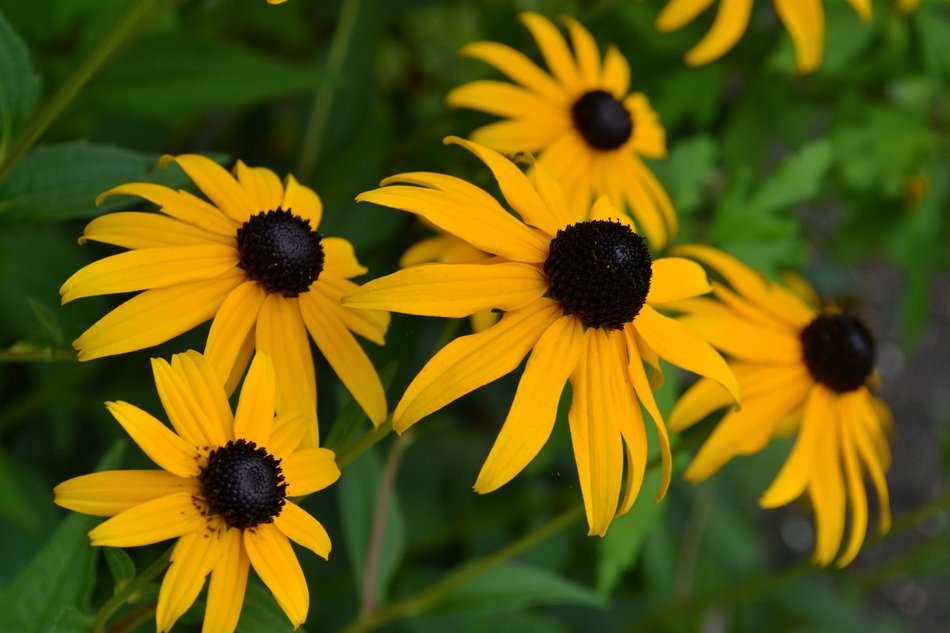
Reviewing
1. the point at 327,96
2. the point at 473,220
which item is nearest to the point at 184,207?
the point at 473,220

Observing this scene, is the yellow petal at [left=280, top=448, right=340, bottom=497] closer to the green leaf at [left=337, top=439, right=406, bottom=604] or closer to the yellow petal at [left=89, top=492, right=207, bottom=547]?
the yellow petal at [left=89, top=492, right=207, bottom=547]

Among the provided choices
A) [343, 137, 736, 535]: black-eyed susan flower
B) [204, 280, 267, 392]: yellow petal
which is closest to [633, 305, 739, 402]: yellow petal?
[343, 137, 736, 535]: black-eyed susan flower

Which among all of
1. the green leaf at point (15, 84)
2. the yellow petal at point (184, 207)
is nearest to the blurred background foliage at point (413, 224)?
the green leaf at point (15, 84)

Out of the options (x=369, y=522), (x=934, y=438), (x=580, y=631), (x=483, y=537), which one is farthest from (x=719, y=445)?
(x=934, y=438)

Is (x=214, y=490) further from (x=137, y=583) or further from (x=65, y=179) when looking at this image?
(x=65, y=179)

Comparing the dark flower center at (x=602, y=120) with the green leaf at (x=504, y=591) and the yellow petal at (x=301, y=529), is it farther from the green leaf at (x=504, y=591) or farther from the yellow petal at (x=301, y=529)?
the yellow petal at (x=301, y=529)

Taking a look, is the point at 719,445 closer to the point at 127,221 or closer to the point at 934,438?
the point at 127,221
